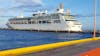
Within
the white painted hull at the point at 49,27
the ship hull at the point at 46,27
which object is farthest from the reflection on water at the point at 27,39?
the ship hull at the point at 46,27

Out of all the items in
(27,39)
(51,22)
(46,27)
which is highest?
(51,22)

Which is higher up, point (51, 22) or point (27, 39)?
point (51, 22)

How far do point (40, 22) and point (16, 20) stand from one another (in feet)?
59.2

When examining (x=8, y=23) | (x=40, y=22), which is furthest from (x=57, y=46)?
(x=8, y=23)

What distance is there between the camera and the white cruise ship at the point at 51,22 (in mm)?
112125

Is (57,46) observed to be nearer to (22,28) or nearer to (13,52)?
(13,52)

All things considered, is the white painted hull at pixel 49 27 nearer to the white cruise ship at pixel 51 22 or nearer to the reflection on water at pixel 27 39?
the white cruise ship at pixel 51 22

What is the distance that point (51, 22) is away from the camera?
114m

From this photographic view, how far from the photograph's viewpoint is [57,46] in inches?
524

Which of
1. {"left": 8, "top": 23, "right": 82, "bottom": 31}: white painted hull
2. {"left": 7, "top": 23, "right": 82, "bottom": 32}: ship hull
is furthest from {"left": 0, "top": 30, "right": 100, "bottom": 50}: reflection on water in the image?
{"left": 7, "top": 23, "right": 82, "bottom": 32}: ship hull

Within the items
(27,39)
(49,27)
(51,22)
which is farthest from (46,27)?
(27,39)

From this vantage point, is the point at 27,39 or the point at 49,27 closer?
the point at 27,39

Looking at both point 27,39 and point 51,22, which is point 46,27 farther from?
point 27,39

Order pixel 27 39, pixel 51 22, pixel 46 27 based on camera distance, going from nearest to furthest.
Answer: pixel 27 39, pixel 51 22, pixel 46 27
